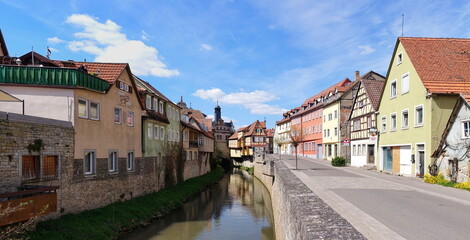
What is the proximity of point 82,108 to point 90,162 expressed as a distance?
288 centimetres

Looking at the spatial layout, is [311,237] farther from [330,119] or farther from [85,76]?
[330,119]

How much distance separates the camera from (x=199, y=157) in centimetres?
4253

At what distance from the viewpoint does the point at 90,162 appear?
16.6 metres

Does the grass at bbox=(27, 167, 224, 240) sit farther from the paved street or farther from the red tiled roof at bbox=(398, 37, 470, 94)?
the red tiled roof at bbox=(398, 37, 470, 94)

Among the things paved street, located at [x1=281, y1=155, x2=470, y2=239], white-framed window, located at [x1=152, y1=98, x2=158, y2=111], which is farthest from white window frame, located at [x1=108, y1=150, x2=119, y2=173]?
paved street, located at [x1=281, y1=155, x2=470, y2=239]

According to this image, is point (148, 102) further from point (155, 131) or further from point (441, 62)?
point (441, 62)

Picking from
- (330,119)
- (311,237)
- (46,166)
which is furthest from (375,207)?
(330,119)

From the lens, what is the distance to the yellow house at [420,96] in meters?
18.3

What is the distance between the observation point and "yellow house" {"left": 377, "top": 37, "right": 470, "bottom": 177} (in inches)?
719

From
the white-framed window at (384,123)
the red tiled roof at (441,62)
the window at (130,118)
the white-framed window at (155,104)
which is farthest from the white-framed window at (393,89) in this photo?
the window at (130,118)

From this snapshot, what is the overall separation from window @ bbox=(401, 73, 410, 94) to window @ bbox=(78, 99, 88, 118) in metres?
19.9

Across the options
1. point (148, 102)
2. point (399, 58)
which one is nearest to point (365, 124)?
point (399, 58)

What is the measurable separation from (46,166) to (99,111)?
4472 mm

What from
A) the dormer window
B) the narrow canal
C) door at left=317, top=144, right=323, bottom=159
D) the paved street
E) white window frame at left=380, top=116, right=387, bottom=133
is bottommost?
the narrow canal
